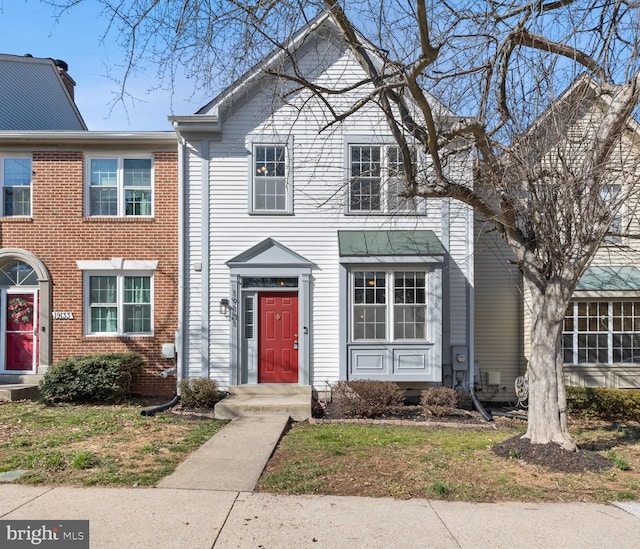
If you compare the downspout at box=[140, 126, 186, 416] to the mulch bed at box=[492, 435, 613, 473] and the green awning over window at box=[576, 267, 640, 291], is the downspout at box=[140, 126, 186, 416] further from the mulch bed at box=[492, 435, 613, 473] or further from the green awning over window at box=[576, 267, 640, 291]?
the green awning over window at box=[576, 267, 640, 291]

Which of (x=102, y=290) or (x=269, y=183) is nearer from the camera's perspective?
(x=269, y=183)

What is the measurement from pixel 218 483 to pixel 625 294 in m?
10.8

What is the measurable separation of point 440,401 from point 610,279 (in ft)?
17.7

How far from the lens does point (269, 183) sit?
12.2 meters

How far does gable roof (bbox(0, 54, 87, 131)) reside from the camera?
687 inches

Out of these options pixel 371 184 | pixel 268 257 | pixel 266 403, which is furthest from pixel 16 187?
pixel 371 184

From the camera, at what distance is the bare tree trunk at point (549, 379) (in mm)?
7414

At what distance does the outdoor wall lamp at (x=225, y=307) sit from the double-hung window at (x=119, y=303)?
1953 mm

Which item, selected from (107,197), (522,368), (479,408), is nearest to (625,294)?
(522,368)

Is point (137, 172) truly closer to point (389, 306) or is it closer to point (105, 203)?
point (105, 203)

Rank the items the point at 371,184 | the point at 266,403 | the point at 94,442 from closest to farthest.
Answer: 1. the point at 94,442
2. the point at 266,403
3. the point at 371,184

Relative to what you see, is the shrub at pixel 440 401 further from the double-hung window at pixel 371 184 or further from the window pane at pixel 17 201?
the window pane at pixel 17 201

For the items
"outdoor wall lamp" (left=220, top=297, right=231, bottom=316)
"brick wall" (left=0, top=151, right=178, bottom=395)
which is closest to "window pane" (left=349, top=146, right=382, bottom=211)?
"outdoor wall lamp" (left=220, top=297, right=231, bottom=316)

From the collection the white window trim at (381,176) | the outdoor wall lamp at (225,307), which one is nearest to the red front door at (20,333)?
the outdoor wall lamp at (225,307)
